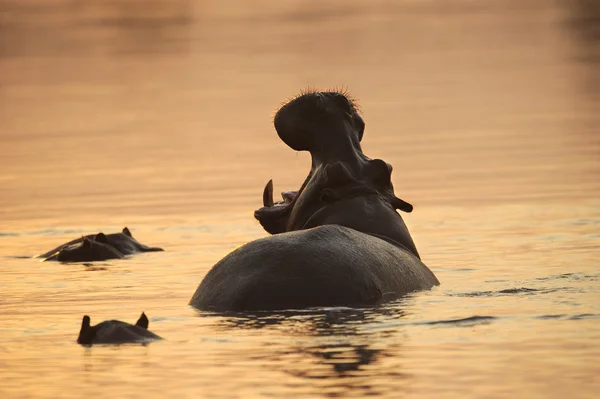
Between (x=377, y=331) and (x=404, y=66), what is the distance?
3224 centimetres

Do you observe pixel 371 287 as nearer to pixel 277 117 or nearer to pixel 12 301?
pixel 277 117

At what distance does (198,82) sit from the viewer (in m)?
41.7

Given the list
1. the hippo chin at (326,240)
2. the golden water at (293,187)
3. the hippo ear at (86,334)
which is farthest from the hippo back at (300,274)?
the hippo ear at (86,334)

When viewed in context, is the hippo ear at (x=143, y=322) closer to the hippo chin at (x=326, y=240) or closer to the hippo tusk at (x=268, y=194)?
the hippo chin at (x=326, y=240)

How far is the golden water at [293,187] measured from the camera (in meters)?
10.2

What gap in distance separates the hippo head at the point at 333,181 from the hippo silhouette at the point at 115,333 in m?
2.22

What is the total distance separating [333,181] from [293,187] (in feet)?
27.8

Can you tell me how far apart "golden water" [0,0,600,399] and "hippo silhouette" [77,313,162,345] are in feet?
0.38

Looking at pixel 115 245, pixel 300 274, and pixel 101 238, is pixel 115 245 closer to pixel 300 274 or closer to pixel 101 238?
pixel 101 238

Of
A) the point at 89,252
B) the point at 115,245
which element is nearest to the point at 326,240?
the point at 89,252

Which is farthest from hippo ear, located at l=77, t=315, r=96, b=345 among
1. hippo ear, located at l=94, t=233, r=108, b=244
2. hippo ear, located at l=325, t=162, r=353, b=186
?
hippo ear, located at l=94, t=233, r=108, b=244

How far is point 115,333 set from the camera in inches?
436

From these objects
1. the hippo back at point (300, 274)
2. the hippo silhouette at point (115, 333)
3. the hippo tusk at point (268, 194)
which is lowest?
the hippo silhouette at point (115, 333)

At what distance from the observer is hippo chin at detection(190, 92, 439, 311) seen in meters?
11.7
